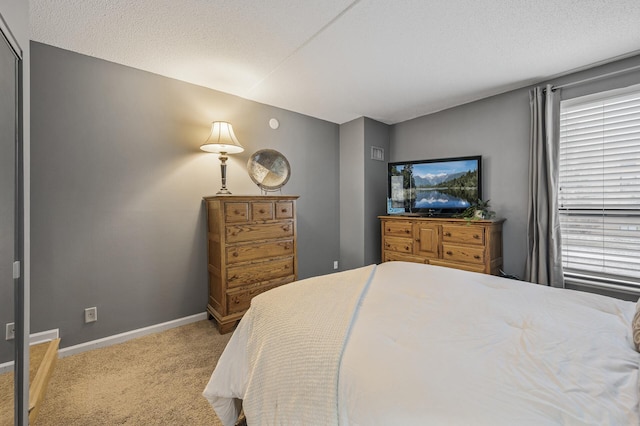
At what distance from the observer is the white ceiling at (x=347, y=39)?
1.61 meters

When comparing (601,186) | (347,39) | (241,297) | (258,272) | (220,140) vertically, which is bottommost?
(241,297)

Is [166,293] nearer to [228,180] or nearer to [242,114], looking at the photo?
[228,180]

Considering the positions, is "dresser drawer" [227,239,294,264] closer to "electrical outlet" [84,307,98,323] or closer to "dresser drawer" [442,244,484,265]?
"electrical outlet" [84,307,98,323]

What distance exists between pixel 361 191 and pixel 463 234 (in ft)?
4.52

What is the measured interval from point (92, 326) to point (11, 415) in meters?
1.15

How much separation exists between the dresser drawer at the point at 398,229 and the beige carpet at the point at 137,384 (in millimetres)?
2253

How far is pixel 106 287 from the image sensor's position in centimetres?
218

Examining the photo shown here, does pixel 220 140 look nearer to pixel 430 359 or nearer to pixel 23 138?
pixel 23 138

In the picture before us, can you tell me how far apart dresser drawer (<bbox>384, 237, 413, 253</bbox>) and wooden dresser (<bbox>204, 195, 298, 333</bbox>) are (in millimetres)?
1309

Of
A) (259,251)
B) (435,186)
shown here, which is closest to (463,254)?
(435,186)

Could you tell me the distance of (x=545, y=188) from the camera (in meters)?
2.46

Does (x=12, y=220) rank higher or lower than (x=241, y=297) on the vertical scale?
higher

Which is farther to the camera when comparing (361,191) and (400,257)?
(361,191)

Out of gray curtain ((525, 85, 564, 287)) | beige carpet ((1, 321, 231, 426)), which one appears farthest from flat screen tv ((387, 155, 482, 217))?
beige carpet ((1, 321, 231, 426))
